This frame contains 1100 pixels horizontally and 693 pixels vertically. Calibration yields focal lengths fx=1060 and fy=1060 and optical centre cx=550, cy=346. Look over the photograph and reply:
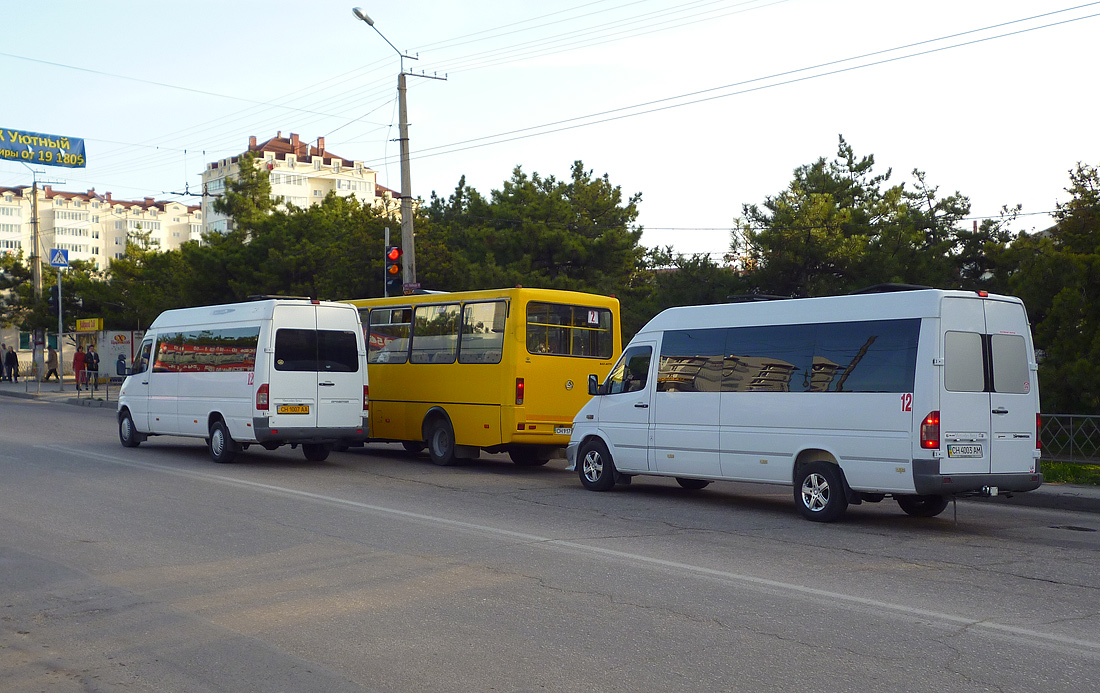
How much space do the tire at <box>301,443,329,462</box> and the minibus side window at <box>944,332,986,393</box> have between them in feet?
35.7

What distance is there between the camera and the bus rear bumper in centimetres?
1017

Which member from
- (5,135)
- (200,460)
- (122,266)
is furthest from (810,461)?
(122,266)

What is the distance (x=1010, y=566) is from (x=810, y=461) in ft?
9.44

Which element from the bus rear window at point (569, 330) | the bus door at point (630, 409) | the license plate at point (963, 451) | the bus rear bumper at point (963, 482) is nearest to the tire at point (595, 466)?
the bus door at point (630, 409)

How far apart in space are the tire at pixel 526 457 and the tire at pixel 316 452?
10.3 feet

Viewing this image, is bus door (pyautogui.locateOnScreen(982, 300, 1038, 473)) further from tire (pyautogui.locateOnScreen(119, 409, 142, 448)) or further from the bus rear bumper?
tire (pyautogui.locateOnScreen(119, 409, 142, 448))

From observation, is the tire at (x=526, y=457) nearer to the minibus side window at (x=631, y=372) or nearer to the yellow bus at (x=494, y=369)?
the yellow bus at (x=494, y=369)

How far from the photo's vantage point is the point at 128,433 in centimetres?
1983

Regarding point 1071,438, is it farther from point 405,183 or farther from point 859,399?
point 405,183

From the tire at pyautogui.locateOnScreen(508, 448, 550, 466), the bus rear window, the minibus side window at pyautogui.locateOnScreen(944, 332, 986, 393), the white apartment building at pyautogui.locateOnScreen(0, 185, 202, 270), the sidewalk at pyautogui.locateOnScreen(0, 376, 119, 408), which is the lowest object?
the tire at pyautogui.locateOnScreen(508, 448, 550, 466)

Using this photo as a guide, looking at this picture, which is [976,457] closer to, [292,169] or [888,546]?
[888,546]

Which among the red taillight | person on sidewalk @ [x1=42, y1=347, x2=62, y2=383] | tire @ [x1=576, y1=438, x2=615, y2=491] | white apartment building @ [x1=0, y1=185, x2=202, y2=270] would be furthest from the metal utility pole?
white apartment building @ [x1=0, y1=185, x2=202, y2=270]

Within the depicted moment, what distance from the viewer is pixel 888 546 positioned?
9523 millimetres

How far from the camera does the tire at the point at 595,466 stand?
44.9 ft
